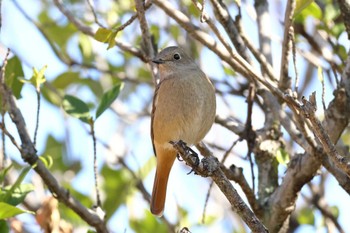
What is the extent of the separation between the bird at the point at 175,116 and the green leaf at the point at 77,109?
21.4 inches

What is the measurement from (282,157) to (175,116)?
785 mm

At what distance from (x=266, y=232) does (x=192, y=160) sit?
0.57 metres

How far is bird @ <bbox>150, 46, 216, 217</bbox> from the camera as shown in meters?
4.45

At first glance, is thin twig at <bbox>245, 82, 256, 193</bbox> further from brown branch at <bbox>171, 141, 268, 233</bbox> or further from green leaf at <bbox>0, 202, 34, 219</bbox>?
green leaf at <bbox>0, 202, 34, 219</bbox>

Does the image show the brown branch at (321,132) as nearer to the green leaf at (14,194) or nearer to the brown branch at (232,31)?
the brown branch at (232,31)

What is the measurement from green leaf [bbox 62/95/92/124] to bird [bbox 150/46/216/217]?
542mm

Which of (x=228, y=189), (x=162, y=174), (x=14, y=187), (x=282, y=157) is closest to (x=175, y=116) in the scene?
(x=162, y=174)

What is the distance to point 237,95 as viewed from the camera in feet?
16.6

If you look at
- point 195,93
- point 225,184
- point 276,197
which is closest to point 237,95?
point 195,93

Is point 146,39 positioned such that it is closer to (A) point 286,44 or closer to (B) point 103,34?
(B) point 103,34

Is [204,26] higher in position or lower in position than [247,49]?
higher

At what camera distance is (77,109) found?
421cm

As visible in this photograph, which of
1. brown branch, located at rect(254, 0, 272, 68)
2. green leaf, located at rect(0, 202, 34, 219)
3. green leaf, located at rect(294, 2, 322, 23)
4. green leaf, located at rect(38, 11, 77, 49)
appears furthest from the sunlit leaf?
green leaf, located at rect(294, 2, 322, 23)

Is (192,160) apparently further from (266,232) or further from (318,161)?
(318,161)
